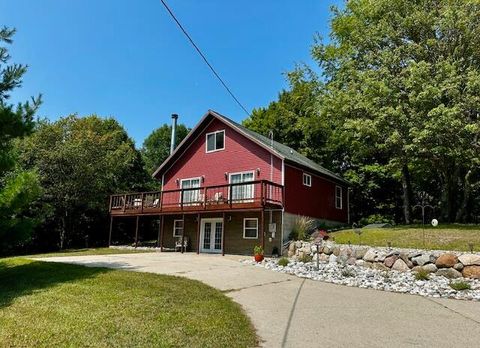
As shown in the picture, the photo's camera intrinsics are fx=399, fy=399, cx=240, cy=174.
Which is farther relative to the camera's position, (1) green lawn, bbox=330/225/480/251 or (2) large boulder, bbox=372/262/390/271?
(1) green lawn, bbox=330/225/480/251

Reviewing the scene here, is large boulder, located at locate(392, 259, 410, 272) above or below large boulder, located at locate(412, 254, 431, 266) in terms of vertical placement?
below

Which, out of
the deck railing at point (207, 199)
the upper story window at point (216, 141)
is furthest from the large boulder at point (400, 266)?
the upper story window at point (216, 141)

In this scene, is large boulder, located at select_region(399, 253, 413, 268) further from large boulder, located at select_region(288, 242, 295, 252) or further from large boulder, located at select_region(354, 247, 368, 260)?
large boulder, located at select_region(288, 242, 295, 252)

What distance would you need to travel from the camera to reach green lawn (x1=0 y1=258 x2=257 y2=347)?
537 centimetres

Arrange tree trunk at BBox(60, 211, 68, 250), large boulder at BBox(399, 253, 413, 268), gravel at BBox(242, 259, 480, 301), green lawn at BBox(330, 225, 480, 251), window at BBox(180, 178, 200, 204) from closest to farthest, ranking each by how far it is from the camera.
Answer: gravel at BBox(242, 259, 480, 301) < large boulder at BBox(399, 253, 413, 268) < green lawn at BBox(330, 225, 480, 251) < window at BBox(180, 178, 200, 204) < tree trunk at BBox(60, 211, 68, 250)

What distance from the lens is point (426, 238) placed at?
14.8 m

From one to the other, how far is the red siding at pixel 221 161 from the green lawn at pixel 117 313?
10431 mm

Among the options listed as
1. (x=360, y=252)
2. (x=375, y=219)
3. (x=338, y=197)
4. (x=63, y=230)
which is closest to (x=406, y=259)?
(x=360, y=252)

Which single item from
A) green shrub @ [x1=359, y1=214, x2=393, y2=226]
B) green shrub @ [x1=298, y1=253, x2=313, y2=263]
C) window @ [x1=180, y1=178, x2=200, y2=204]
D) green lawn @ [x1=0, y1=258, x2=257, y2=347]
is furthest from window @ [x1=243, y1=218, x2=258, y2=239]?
green shrub @ [x1=359, y1=214, x2=393, y2=226]

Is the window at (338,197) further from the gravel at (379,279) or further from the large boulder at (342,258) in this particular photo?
the gravel at (379,279)

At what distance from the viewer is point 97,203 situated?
27.7 m

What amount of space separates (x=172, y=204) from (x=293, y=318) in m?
14.8

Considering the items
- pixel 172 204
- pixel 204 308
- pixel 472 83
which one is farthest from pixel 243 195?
pixel 204 308

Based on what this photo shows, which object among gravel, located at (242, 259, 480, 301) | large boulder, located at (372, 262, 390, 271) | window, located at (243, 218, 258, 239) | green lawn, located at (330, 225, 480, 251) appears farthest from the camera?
window, located at (243, 218, 258, 239)
